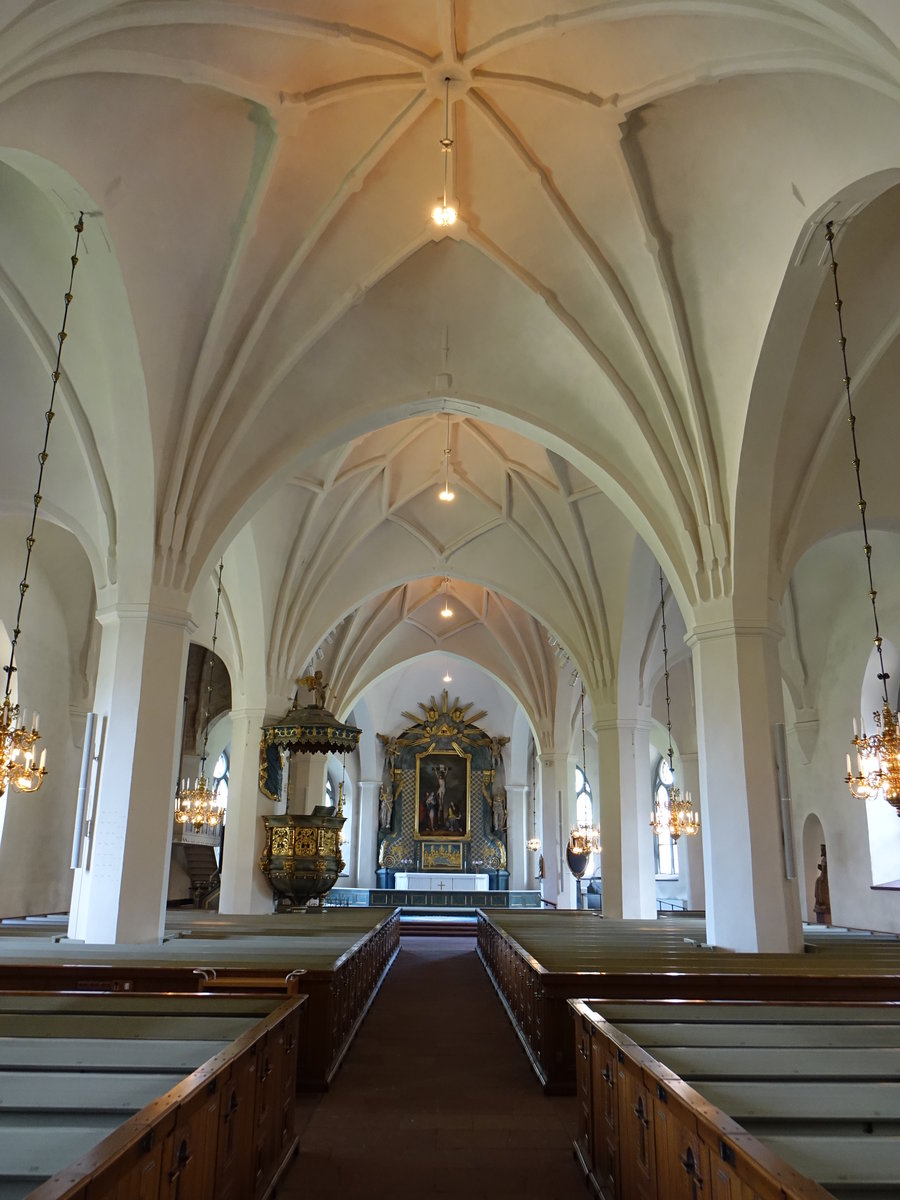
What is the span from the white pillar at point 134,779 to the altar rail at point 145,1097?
456cm

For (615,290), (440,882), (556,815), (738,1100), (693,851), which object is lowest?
(440,882)

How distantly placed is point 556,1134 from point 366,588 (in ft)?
45.9

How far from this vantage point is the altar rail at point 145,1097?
2572mm

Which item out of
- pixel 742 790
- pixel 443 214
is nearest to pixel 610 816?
pixel 742 790

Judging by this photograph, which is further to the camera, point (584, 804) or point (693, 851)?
point (584, 804)

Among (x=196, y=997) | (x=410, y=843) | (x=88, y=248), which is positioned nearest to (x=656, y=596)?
(x=88, y=248)

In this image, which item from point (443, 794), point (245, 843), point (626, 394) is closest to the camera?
point (626, 394)

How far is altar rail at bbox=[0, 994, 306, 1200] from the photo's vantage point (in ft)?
8.44

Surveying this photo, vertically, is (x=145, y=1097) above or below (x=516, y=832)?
below

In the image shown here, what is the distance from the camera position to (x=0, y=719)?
7.21 metres

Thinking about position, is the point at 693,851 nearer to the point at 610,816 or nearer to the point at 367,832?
the point at 610,816

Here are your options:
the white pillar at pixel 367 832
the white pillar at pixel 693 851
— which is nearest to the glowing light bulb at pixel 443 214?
the white pillar at pixel 693 851

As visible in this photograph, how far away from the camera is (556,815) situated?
77.1ft

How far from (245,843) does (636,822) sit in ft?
24.0
